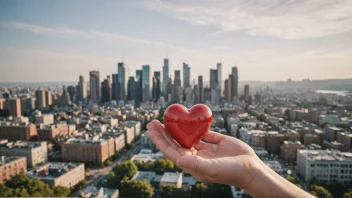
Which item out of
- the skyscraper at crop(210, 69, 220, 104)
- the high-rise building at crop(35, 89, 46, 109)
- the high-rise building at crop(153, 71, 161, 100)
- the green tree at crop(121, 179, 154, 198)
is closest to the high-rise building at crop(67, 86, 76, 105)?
the high-rise building at crop(35, 89, 46, 109)

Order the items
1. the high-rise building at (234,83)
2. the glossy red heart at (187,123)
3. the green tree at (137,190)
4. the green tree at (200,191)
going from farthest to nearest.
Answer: the high-rise building at (234,83) < the green tree at (200,191) < the green tree at (137,190) < the glossy red heart at (187,123)

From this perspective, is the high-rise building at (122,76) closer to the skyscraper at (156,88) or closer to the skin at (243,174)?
the skyscraper at (156,88)

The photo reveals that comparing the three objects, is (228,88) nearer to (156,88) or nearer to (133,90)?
(156,88)

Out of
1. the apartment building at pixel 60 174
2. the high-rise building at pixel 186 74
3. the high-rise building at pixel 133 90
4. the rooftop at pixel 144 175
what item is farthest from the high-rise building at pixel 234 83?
the apartment building at pixel 60 174

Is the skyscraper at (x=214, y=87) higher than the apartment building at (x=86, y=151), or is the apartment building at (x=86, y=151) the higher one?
the skyscraper at (x=214, y=87)

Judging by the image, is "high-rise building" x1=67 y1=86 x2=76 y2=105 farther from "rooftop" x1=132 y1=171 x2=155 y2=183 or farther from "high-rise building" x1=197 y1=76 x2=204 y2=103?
"rooftop" x1=132 y1=171 x2=155 y2=183

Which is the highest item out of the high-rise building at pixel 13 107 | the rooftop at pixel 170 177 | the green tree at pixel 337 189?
the high-rise building at pixel 13 107
